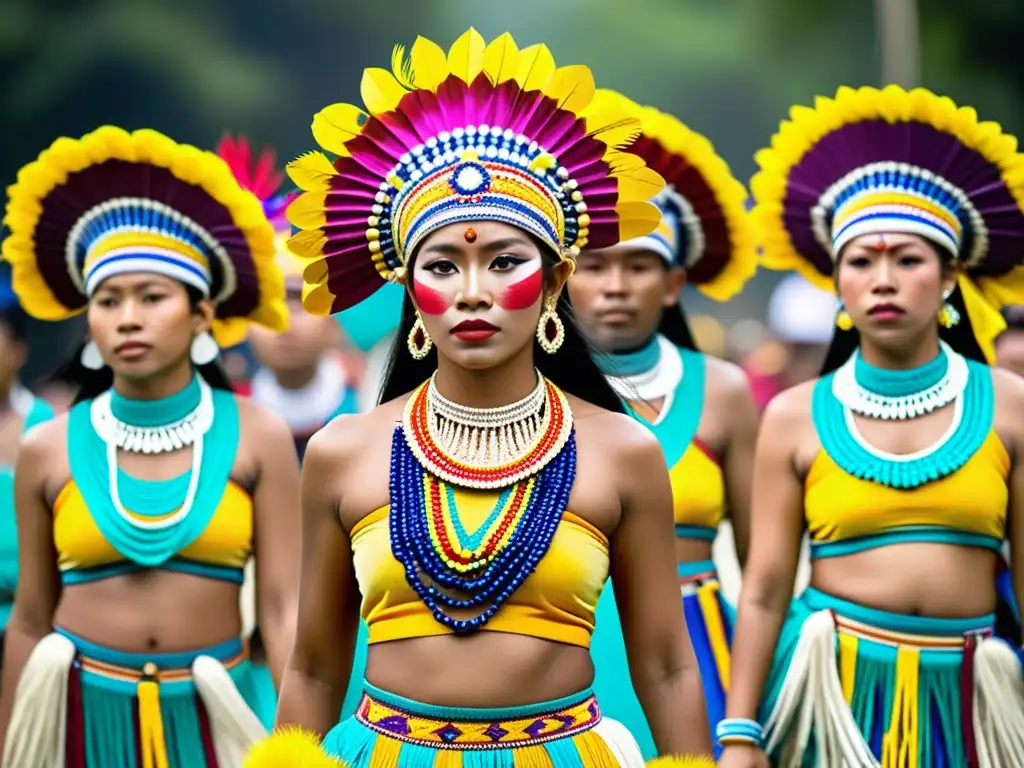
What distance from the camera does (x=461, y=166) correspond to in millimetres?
4145

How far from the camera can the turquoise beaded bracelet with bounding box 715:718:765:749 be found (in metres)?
5.45

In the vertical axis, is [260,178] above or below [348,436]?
above

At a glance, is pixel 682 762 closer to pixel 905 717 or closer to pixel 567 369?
pixel 567 369

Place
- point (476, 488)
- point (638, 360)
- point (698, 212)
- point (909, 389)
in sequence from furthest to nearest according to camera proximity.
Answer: point (698, 212) → point (638, 360) → point (909, 389) → point (476, 488)

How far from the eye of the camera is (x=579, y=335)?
14.7ft

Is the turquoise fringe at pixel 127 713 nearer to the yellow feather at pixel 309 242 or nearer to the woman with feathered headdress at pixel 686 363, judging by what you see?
the woman with feathered headdress at pixel 686 363

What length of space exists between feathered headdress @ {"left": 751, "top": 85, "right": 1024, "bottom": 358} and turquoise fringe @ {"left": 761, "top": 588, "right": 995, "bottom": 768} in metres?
0.99

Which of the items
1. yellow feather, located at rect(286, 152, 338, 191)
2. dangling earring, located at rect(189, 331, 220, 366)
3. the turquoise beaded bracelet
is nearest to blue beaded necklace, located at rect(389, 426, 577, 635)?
yellow feather, located at rect(286, 152, 338, 191)

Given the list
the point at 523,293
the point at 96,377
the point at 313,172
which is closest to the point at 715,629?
the point at 96,377

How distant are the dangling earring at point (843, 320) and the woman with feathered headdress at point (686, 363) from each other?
0.73 m

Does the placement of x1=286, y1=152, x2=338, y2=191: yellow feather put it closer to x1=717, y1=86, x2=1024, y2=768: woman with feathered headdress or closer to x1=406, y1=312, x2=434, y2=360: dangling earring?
x1=406, y1=312, x2=434, y2=360: dangling earring

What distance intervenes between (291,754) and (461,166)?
133 cm

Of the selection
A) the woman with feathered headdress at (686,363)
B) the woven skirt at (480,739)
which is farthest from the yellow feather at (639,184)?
the woman with feathered headdress at (686,363)

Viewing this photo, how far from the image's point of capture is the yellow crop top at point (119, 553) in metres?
5.74
